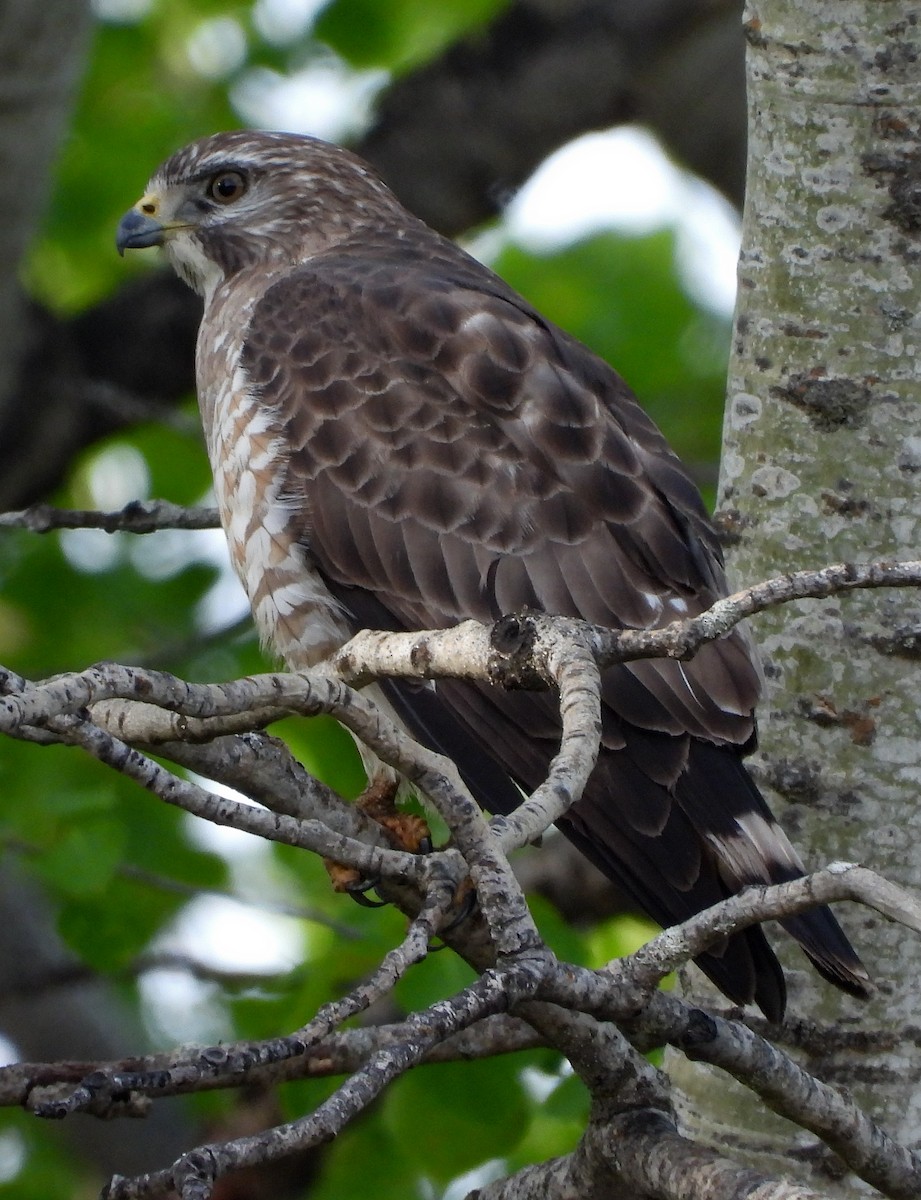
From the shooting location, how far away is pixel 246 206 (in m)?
4.79

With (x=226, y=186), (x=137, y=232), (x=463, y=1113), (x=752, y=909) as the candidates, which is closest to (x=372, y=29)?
(x=226, y=186)

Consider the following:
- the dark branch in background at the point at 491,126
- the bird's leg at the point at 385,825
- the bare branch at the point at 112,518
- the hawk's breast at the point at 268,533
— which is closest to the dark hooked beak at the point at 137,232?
the hawk's breast at the point at 268,533

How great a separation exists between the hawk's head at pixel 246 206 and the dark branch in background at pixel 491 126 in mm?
1060

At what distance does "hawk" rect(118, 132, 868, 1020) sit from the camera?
3.20 meters

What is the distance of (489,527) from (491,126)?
2775mm

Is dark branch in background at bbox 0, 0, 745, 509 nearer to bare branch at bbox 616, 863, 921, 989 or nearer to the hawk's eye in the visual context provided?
the hawk's eye

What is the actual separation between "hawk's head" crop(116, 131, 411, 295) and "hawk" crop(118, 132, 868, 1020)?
1.74ft

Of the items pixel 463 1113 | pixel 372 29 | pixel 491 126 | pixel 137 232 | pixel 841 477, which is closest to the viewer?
pixel 841 477

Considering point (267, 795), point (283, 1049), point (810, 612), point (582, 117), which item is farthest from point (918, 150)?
point (582, 117)

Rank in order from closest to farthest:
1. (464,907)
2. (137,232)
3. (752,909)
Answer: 1. (752,909)
2. (464,907)
3. (137,232)

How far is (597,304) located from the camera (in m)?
6.61

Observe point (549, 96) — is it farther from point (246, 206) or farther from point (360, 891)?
point (360, 891)

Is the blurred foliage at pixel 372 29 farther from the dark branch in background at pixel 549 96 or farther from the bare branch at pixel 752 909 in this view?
the bare branch at pixel 752 909

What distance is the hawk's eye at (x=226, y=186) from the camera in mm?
4836
